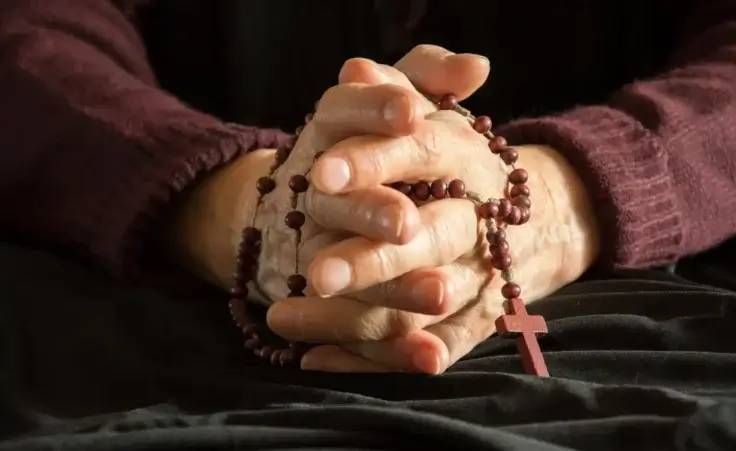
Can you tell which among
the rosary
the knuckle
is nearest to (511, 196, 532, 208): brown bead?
the rosary

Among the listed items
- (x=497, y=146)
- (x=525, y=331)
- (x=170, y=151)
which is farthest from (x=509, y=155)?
(x=170, y=151)

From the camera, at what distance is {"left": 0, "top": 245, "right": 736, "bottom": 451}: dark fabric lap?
16.8 inches

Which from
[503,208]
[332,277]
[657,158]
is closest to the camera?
[332,277]

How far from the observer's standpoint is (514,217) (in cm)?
57

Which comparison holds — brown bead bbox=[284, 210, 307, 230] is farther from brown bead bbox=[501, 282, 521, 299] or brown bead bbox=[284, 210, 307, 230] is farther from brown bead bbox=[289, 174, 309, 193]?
brown bead bbox=[501, 282, 521, 299]

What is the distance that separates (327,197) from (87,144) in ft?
0.89

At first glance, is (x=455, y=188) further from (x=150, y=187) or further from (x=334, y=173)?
(x=150, y=187)

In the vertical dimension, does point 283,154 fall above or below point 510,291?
above

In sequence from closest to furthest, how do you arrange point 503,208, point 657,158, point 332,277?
point 332,277, point 503,208, point 657,158

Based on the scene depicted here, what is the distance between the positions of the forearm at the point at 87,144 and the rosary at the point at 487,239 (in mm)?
83

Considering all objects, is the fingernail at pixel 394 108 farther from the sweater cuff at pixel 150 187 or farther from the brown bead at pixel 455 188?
the sweater cuff at pixel 150 187

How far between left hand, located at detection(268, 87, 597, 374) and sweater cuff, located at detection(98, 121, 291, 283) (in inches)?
5.9

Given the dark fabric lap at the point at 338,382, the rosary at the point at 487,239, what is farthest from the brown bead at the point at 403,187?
the dark fabric lap at the point at 338,382

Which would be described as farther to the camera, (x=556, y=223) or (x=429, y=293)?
(x=556, y=223)
